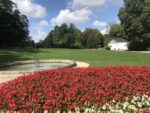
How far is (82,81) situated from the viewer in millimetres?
7555

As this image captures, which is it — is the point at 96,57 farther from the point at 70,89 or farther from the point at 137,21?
the point at 137,21

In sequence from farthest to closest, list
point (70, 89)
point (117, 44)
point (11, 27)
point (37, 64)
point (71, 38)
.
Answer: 1. point (71, 38)
2. point (117, 44)
3. point (11, 27)
4. point (37, 64)
5. point (70, 89)

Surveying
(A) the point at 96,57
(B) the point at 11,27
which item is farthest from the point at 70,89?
(B) the point at 11,27

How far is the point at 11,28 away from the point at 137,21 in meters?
28.0

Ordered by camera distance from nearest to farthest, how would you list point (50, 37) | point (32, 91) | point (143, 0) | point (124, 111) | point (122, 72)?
1. point (124, 111)
2. point (32, 91)
3. point (122, 72)
4. point (143, 0)
5. point (50, 37)

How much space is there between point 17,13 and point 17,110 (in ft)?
249

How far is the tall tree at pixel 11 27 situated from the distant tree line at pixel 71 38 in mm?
22180

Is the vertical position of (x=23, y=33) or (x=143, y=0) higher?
(x=143, y=0)

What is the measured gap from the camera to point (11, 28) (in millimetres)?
70812

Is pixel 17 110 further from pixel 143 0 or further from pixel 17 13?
pixel 17 13

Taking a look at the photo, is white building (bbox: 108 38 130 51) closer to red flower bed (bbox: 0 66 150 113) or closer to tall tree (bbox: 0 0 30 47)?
tall tree (bbox: 0 0 30 47)

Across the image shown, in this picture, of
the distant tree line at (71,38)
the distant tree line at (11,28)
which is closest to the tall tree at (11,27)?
the distant tree line at (11,28)

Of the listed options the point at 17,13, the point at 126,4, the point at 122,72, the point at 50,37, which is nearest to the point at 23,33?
the point at 17,13

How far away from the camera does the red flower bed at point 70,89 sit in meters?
6.49
